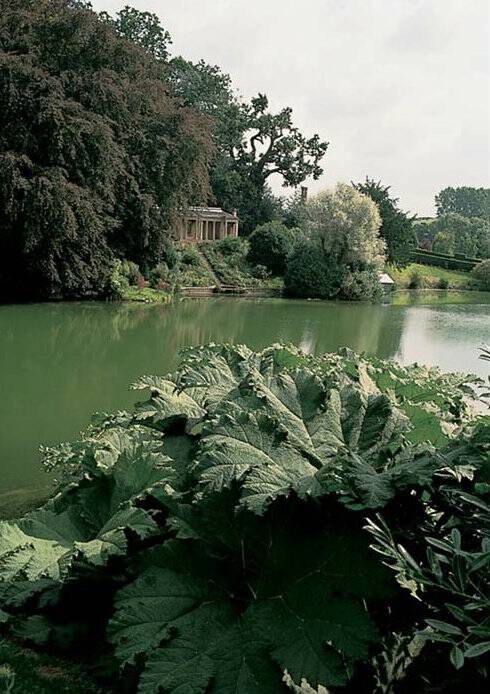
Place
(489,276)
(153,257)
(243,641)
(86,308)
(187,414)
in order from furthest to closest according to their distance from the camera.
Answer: (489,276)
(153,257)
(86,308)
(187,414)
(243,641)

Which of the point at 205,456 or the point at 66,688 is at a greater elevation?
the point at 205,456

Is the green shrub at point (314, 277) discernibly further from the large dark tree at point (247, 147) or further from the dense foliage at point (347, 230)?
the large dark tree at point (247, 147)

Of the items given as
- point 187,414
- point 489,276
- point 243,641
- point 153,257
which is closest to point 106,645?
point 243,641

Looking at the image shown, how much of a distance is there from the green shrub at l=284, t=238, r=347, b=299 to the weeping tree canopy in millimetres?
8049

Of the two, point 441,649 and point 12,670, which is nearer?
point 441,649

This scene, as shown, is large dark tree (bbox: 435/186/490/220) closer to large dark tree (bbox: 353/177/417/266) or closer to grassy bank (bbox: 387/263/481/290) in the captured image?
grassy bank (bbox: 387/263/481/290)

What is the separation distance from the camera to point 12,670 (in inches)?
84.7

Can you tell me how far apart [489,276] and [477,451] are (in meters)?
48.0

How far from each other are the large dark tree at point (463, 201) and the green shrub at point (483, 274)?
76.4 meters

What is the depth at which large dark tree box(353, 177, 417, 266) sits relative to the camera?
137 ft

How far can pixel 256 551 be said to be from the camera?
2.06 metres

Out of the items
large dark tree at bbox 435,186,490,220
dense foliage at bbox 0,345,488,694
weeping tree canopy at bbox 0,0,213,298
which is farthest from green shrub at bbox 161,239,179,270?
large dark tree at bbox 435,186,490,220

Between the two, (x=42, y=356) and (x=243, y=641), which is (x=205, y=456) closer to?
(x=243, y=641)

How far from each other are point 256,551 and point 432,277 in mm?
46598
